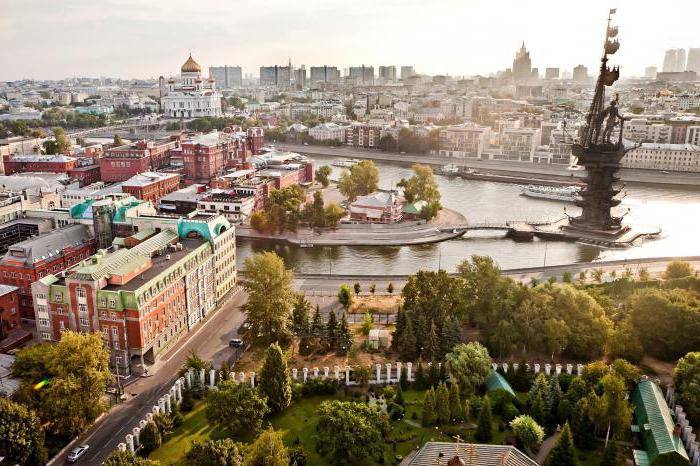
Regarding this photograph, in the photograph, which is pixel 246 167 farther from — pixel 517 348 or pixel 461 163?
pixel 517 348

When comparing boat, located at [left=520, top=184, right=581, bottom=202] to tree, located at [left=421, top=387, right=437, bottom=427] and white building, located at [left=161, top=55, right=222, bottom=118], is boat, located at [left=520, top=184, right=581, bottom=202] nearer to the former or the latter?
tree, located at [left=421, top=387, right=437, bottom=427]

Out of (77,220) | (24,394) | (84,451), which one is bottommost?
(84,451)

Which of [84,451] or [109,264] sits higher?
[109,264]

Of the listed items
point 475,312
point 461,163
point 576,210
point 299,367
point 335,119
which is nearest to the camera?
point 299,367

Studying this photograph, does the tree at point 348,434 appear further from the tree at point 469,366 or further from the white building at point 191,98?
the white building at point 191,98

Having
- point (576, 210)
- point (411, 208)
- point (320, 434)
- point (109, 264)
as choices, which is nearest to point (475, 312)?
point (320, 434)

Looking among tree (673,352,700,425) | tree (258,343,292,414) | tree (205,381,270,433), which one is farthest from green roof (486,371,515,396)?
tree (205,381,270,433)

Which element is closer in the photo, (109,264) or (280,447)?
(280,447)

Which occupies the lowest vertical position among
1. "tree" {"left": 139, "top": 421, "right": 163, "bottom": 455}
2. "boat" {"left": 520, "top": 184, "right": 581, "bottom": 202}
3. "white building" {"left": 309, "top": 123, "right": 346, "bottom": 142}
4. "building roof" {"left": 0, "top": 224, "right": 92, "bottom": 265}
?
"tree" {"left": 139, "top": 421, "right": 163, "bottom": 455}
